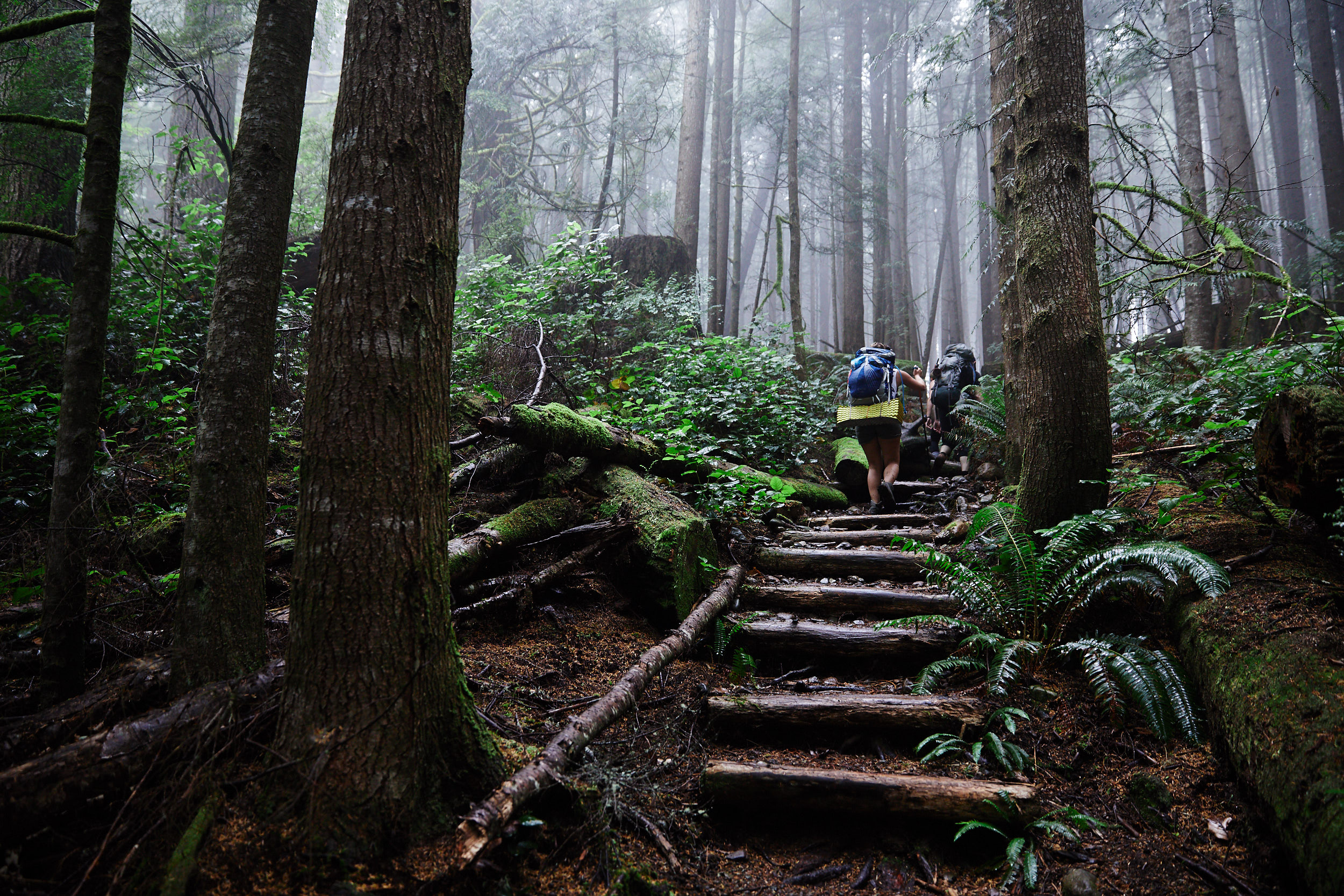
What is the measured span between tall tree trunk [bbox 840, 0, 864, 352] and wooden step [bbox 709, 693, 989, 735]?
15.8 meters

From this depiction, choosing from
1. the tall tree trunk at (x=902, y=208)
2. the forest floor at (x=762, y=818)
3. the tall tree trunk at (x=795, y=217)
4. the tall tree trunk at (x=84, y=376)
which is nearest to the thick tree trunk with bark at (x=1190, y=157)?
the tall tree trunk at (x=795, y=217)

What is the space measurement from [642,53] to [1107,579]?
70.4 ft

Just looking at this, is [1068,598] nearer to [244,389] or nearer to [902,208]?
[244,389]

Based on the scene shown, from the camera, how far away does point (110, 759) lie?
2117mm

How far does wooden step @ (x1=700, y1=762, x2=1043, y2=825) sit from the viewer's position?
114 inches

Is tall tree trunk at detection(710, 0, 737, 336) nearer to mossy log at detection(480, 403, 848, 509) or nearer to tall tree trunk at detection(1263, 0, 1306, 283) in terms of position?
mossy log at detection(480, 403, 848, 509)

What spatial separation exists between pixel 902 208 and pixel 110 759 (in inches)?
1293

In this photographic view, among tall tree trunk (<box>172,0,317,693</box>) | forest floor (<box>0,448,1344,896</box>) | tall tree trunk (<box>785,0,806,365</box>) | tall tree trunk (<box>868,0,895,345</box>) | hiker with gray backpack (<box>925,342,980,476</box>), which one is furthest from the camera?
tall tree trunk (<box>868,0,895,345</box>)

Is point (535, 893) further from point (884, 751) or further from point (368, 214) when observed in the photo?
point (368, 214)

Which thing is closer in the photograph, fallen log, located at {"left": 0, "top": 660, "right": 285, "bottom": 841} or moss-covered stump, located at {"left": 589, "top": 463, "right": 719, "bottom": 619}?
fallen log, located at {"left": 0, "top": 660, "right": 285, "bottom": 841}

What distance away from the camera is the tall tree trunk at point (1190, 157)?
40.0 ft

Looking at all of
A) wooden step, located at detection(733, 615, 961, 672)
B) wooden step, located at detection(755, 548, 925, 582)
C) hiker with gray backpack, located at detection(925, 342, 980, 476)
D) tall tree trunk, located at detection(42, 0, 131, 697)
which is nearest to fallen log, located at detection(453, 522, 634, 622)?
wooden step, located at detection(733, 615, 961, 672)

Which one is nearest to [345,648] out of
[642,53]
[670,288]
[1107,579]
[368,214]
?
[368,214]

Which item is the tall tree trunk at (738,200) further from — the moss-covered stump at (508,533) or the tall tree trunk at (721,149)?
the moss-covered stump at (508,533)
